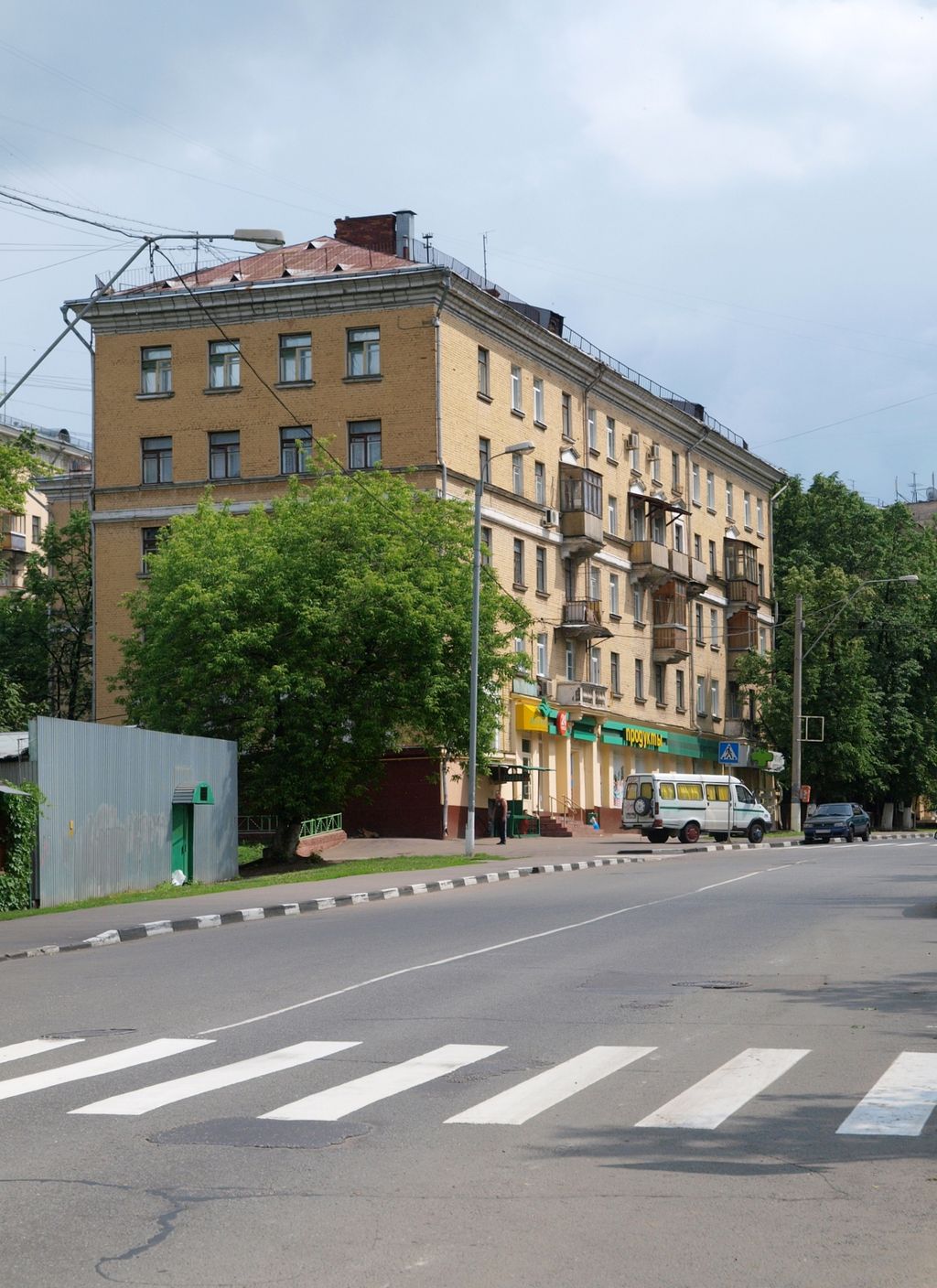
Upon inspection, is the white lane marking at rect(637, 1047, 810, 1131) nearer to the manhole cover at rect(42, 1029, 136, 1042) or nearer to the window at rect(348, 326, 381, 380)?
the manhole cover at rect(42, 1029, 136, 1042)

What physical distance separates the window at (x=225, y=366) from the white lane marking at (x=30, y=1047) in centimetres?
4493

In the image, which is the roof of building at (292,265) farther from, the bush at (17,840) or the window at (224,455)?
the bush at (17,840)

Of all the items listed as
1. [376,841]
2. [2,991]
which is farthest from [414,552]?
[2,991]

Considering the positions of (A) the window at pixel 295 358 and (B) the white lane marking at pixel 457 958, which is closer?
(B) the white lane marking at pixel 457 958

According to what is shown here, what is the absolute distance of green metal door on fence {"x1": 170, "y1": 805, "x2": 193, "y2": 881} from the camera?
3291 cm

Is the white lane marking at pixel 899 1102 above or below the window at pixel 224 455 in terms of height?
below

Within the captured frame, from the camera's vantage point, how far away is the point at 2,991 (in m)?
14.8

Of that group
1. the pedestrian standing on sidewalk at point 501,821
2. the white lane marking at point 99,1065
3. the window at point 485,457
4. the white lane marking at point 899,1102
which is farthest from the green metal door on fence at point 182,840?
the white lane marking at point 899,1102

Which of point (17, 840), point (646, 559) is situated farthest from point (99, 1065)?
point (646, 559)

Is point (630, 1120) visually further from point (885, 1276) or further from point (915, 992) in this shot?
point (915, 992)

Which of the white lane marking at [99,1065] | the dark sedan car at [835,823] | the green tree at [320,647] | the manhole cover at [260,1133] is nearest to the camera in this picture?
the manhole cover at [260,1133]

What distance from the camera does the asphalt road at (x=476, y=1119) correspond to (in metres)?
5.87

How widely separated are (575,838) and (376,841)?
9.69m

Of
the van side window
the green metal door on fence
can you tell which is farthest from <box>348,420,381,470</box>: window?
the green metal door on fence
